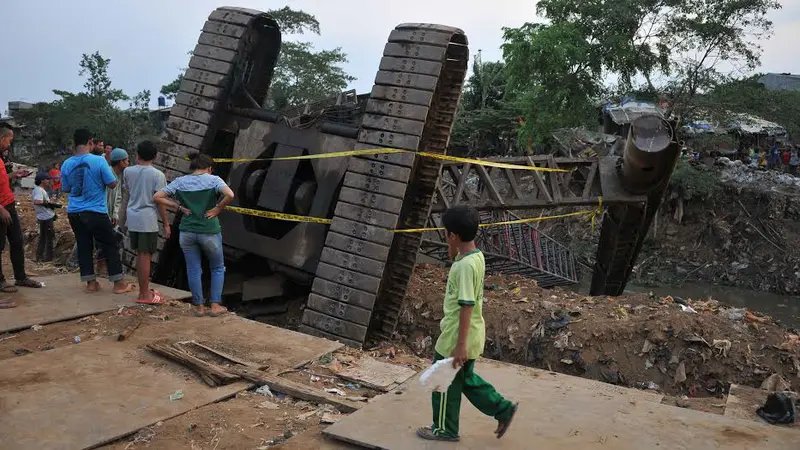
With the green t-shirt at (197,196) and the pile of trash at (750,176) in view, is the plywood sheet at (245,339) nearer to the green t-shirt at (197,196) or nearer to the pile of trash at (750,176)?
the green t-shirt at (197,196)

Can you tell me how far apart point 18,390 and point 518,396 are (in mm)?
3279

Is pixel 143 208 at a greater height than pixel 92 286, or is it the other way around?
pixel 143 208

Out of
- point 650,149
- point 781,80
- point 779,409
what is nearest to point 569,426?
point 779,409

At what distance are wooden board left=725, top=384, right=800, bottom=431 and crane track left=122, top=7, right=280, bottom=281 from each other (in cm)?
640

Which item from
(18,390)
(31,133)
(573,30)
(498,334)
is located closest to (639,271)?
(573,30)

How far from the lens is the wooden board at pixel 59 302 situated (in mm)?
5711

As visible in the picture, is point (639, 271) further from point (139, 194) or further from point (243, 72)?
point (139, 194)

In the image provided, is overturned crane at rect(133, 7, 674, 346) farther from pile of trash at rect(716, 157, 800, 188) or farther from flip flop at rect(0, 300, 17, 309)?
pile of trash at rect(716, 157, 800, 188)

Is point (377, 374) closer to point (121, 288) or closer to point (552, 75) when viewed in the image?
point (121, 288)

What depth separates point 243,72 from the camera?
29.0 ft

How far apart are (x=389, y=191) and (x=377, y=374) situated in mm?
2394

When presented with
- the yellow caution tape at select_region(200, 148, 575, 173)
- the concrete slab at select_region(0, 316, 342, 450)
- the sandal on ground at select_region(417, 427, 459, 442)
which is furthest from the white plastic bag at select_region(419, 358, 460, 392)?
the yellow caution tape at select_region(200, 148, 575, 173)

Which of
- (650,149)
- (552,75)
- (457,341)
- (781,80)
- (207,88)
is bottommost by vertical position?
(457,341)

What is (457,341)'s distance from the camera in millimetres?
3486
